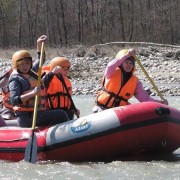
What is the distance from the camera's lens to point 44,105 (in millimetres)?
6145

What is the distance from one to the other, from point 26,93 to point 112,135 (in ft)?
3.36

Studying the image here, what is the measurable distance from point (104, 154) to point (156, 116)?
619mm

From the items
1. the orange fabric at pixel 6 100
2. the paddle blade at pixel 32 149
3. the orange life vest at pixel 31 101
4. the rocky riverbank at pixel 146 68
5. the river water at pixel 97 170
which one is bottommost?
the rocky riverbank at pixel 146 68

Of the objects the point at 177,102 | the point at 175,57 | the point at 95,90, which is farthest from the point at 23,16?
the point at 177,102

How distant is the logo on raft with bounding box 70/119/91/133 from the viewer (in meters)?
5.52

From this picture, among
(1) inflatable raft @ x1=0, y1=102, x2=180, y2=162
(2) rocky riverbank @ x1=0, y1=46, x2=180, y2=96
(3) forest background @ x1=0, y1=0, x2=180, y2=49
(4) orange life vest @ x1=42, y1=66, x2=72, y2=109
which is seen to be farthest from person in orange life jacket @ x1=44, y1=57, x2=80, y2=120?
(3) forest background @ x1=0, y1=0, x2=180, y2=49

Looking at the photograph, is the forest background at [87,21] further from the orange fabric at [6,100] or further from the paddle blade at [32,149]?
the paddle blade at [32,149]

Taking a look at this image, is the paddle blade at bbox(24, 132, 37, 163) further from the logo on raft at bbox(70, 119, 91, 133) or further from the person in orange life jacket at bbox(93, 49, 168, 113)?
the person in orange life jacket at bbox(93, 49, 168, 113)

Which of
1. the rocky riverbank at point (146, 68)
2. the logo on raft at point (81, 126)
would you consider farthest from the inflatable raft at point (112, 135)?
the rocky riverbank at point (146, 68)

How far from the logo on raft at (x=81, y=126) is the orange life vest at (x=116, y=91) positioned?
0.62 meters

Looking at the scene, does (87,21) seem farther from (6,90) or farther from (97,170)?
(97,170)

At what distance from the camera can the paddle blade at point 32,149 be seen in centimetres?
558

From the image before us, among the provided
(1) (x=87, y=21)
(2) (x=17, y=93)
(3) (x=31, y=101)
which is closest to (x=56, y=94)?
(3) (x=31, y=101)

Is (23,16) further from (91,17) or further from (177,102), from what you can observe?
(177,102)
